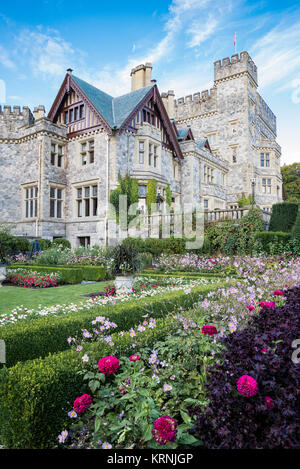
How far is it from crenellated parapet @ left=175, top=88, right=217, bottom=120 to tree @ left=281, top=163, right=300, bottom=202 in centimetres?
2066

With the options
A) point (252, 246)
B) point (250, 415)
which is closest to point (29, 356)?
point (250, 415)

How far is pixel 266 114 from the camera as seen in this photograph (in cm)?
3338

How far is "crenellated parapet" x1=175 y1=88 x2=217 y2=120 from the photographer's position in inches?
1126

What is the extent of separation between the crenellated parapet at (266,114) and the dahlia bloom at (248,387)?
109 feet

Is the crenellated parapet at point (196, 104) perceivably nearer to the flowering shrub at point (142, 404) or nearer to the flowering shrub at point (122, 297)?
the flowering shrub at point (122, 297)

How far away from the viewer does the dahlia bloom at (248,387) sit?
5.33ft

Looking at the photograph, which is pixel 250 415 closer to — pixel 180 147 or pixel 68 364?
pixel 68 364

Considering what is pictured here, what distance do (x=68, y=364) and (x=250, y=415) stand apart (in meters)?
1.46

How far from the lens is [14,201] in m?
19.5

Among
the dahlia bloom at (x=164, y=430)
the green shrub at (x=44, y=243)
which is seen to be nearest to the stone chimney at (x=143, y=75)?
the green shrub at (x=44, y=243)

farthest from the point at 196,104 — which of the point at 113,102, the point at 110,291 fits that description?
the point at 110,291

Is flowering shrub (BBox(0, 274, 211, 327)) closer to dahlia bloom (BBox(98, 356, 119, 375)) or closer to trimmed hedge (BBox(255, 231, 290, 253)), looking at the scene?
dahlia bloom (BBox(98, 356, 119, 375))

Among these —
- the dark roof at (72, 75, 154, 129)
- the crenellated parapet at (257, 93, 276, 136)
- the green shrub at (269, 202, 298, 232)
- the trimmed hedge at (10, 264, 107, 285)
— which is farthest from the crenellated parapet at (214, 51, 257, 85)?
the trimmed hedge at (10, 264, 107, 285)

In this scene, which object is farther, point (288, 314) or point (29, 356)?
point (29, 356)
